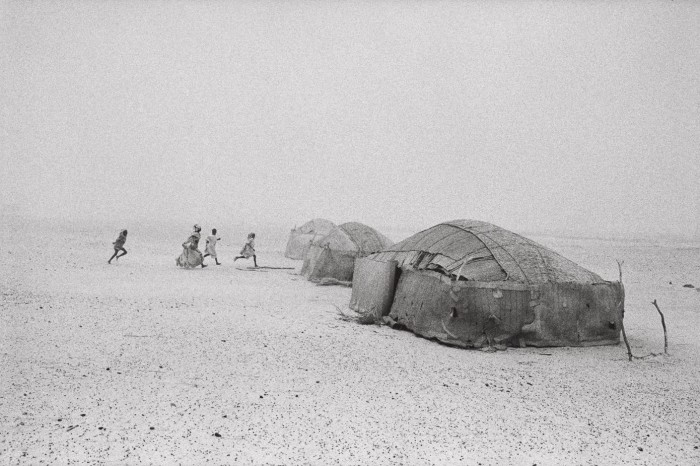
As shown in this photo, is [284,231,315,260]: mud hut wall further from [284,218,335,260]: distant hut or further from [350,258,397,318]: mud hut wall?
[350,258,397,318]: mud hut wall

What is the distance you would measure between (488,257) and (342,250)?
849 centimetres

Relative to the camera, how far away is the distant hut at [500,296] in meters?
8.73

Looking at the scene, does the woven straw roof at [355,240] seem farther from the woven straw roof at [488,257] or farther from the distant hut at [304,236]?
the distant hut at [304,236]

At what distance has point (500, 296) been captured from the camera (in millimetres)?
8656

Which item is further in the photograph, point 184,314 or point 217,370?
point 184,314

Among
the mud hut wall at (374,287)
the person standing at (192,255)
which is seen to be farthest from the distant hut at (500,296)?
the person standing at (192,255)

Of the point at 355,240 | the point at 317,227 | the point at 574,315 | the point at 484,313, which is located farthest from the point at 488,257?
the point at 317,227

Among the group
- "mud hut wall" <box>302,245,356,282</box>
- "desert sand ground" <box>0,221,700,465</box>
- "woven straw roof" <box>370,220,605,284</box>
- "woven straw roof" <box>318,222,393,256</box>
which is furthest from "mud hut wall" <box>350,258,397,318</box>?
"woven straw roof" <box>318,222,393,256</box>

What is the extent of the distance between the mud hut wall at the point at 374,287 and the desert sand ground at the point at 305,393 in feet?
2.50

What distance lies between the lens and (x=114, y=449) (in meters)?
4.45

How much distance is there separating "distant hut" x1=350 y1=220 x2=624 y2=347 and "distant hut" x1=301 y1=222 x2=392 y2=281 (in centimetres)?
689

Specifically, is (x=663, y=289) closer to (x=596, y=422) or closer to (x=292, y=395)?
(x=596, y=422)

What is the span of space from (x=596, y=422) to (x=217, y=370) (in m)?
4.84

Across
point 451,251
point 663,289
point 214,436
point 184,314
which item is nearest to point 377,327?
point 451,251
